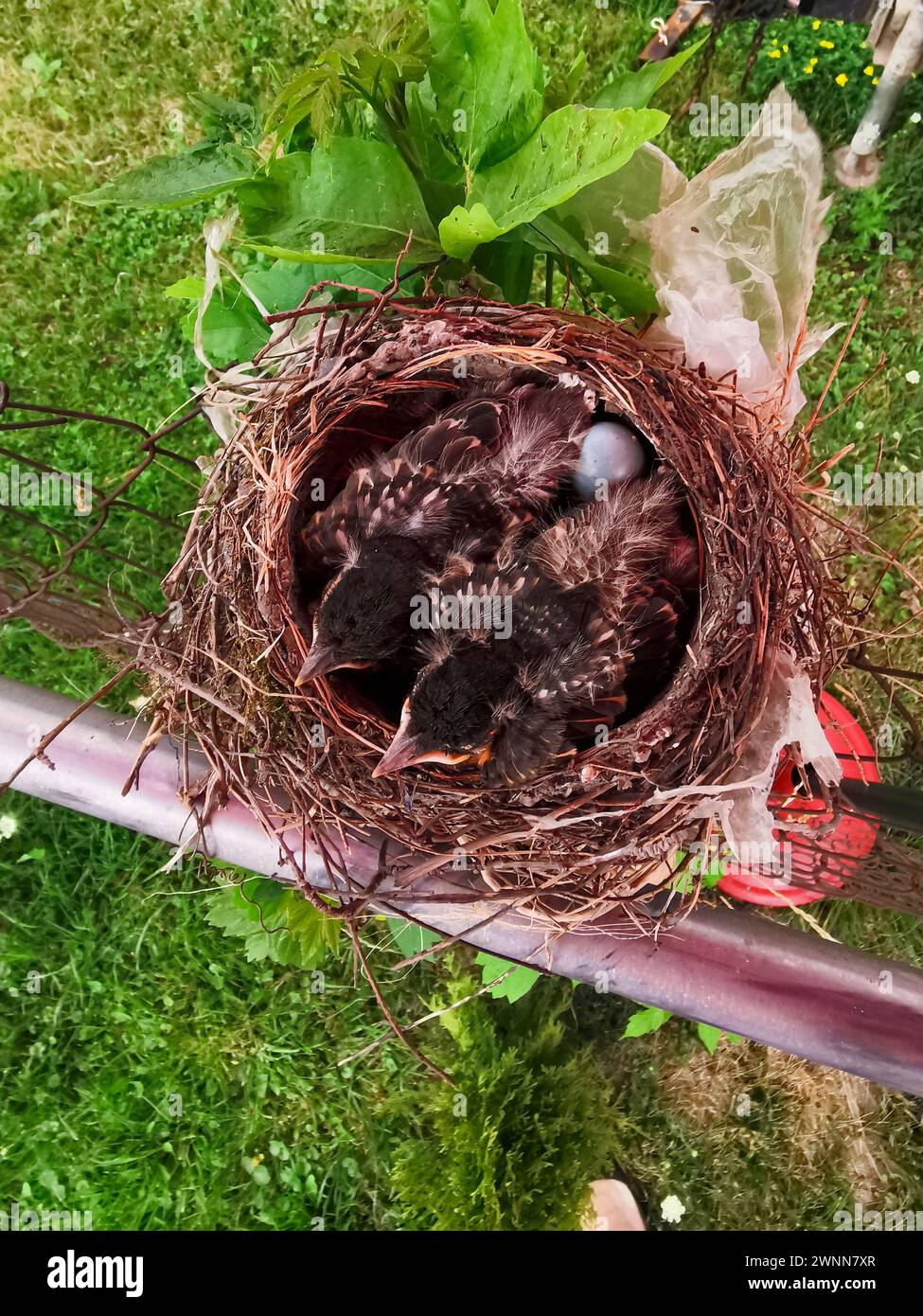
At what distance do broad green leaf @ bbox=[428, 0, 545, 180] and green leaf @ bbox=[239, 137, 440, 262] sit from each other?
94 mm

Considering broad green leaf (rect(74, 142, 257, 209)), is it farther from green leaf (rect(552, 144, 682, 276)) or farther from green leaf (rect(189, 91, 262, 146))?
green leaf (rect(552, 144, 682, 276))

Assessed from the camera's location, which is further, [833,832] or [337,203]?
[833,832]

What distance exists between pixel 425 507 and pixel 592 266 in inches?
15.6

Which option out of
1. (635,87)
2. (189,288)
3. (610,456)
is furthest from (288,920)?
(635,87)

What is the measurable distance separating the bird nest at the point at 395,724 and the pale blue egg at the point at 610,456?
0.05 meters

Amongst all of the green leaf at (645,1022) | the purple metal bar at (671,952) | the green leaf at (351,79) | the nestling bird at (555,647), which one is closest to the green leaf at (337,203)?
the green leaf at (351,79)

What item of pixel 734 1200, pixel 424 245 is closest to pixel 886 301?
pixel 424 245

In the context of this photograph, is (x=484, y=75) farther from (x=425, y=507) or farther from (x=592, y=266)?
(x=425, y=507)

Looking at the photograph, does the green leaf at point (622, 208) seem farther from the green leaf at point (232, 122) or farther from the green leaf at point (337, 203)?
the green leaf at point (232, 122)

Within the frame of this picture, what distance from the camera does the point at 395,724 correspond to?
4.40 feet

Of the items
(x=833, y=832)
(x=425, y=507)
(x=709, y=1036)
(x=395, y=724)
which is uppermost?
(x=425, y=507)

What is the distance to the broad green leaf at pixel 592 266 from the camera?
1.21m

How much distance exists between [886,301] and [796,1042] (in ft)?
6.71

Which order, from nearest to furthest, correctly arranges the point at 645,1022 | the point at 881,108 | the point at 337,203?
the point at 337,203
the point at 645,1022
the point at 881,108
